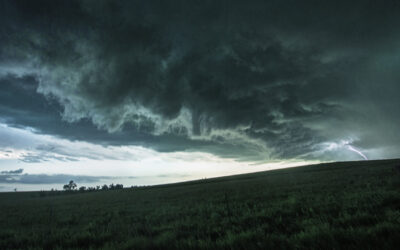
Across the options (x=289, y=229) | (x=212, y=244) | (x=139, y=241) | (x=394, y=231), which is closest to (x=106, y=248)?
(x=139, y=241)

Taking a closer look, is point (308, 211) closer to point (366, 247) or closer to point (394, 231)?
point (394, 231)

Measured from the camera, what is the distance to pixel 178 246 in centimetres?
538

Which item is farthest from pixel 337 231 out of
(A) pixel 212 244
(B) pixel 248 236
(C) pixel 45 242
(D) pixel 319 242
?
(C) pixel 45 242

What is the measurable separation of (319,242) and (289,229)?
1.59 metres

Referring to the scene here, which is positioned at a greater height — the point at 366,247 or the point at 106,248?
the point at 366,247

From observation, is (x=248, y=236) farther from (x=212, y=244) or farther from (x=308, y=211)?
(x=308, y=211)

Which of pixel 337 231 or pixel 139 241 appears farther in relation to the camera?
pixel 139 241

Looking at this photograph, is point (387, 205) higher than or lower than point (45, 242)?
higher

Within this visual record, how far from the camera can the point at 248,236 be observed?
5.34m

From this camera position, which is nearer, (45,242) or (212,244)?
(212,244)

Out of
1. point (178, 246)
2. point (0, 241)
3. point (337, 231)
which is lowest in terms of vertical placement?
point (0, 241)

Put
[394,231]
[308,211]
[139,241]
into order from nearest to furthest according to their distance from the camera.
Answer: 1. [394,231]
2. [139,241]
3. [308,211]

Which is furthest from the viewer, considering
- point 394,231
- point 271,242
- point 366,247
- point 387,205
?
point 387,205

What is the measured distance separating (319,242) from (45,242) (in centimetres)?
927
